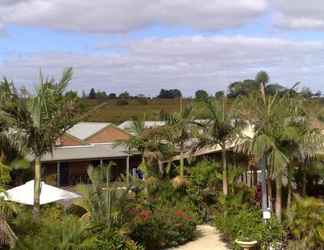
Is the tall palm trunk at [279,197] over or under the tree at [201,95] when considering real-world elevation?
under

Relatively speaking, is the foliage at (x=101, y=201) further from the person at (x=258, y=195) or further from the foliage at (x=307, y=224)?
the person at (x=258, y=195)

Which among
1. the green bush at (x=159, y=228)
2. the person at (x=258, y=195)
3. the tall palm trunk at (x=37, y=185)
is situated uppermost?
the tall palm trunk at (x=37, y=185)

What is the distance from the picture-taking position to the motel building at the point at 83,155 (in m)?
31.5

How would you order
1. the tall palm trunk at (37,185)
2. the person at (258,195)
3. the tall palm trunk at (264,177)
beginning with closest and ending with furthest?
1. the tall palm trunk at (37,185)
2. the tall palm trunk at (264,177)
3. the person at (258,195)

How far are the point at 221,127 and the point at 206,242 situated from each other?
12.7 ft

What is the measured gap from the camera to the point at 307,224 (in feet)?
53.2

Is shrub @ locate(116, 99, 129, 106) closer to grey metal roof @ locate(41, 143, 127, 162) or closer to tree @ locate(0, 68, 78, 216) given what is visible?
grey metal roof @ locate(41, 143, 127, 162)

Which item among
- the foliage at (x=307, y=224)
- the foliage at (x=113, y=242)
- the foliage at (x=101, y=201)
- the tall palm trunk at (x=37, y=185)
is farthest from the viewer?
the tall palm trunk at (x=37, y=185)

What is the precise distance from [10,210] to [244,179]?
11.8 m

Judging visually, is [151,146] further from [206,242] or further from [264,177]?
[264,177]

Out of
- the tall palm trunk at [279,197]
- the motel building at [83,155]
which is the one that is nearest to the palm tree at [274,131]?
the tall palm trunk at [279,197]

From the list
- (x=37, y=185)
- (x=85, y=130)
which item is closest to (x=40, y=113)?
(x=37, y=185)

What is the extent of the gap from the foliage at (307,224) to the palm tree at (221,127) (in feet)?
11.7

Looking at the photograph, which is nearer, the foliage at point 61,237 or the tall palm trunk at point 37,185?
the foliage at point 61,237
